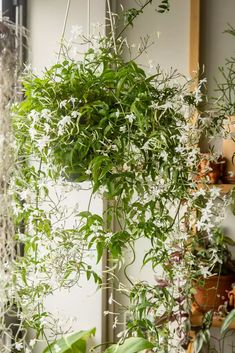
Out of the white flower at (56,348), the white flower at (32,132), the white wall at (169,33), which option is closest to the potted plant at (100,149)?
the white flower at (32,132)

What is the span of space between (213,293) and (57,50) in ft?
3.70

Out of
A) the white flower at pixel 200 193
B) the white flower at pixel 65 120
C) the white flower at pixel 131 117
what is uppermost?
the white flower at pixel 131 117

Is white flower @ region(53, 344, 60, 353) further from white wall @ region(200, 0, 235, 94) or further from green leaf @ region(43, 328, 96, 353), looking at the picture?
white wall @ region(200, 0, 235, 94)

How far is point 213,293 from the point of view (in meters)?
1.95

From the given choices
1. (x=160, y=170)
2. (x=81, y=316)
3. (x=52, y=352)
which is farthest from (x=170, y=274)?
(x=81, y=316)

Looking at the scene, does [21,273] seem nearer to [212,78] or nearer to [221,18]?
[212,78]

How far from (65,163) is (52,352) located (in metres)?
0.69

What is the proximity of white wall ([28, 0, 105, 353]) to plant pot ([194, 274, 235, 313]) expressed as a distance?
1.35 ft

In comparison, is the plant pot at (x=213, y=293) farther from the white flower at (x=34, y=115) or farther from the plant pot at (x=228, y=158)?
the white flower at (x=34, y=115)

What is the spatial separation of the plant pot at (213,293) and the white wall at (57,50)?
413 millimetres

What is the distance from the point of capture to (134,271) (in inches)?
86.2

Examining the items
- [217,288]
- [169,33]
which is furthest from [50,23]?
[217,288]

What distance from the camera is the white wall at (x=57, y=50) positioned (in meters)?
2.12

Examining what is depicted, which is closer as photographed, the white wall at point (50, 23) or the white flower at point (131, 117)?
the white flower at point (131, 117)
